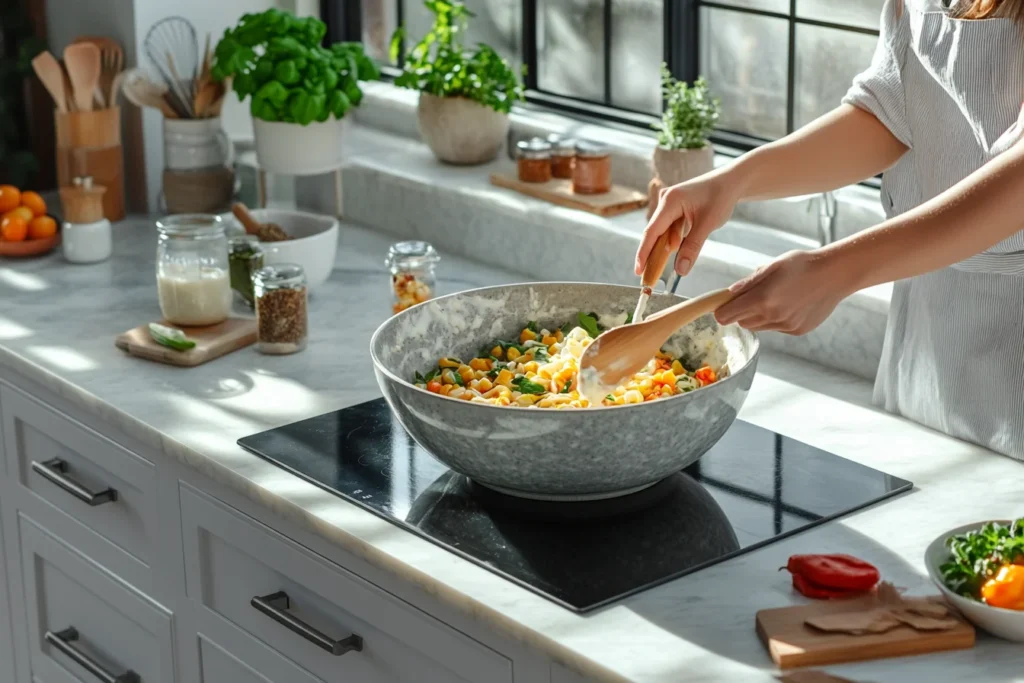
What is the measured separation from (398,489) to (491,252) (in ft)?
3.21

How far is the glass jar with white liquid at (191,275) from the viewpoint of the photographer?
224 centimetres

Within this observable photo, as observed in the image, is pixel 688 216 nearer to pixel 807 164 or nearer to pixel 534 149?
pixel 807 164

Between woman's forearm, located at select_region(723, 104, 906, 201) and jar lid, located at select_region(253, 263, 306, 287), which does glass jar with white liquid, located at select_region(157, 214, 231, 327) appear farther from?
woman's forearm, located at select_region(723, 104, 906, 201)

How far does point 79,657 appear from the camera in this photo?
2.21 meters

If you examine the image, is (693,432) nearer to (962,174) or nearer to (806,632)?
(806,632)

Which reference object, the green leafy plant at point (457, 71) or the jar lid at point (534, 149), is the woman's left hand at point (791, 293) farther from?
the green leafy plant at point (457, 71)

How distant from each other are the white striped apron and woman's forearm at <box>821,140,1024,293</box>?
193 mm

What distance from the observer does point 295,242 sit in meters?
2.37

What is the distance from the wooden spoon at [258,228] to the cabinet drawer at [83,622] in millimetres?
589

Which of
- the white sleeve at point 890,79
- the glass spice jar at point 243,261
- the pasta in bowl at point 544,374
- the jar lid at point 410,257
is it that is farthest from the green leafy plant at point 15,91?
the white sleeve at point 890,79

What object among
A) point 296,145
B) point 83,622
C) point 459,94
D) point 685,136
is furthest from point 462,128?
point 83,622

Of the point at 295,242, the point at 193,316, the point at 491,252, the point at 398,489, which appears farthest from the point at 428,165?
the point at 398,489

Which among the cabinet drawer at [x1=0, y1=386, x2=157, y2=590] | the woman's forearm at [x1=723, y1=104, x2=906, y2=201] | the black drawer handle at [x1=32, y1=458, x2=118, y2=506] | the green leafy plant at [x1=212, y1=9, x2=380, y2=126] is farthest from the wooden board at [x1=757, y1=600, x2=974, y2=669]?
the green leafy plant at [x1=212, y1=9, x2=380, y2=126]

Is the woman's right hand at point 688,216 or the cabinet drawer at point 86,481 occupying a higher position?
the woman's right hand at point 688,216
